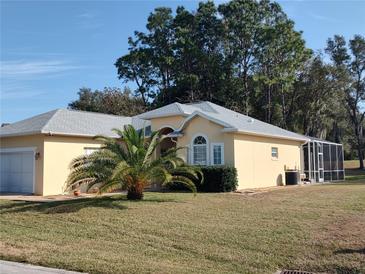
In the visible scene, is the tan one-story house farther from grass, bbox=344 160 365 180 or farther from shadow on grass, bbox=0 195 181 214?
grass, bbox=344 160 365 180

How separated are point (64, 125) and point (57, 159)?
219cm

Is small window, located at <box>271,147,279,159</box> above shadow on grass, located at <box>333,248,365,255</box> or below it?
above

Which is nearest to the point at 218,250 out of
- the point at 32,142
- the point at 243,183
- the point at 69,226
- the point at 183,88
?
the point at 69,226

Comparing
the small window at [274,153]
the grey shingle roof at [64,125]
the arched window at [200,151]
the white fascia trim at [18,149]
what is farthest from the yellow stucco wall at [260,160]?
the white fascia trim at [18,149]

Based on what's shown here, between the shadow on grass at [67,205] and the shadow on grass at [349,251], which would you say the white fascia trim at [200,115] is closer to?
the shadow on grass at [67,205]

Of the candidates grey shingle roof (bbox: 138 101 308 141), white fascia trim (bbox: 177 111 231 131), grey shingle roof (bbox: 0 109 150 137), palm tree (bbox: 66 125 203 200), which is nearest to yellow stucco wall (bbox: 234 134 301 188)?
grey shingle roof (bbox: 138 101 308 141)

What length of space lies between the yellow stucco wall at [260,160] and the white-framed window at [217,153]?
0.77 metres

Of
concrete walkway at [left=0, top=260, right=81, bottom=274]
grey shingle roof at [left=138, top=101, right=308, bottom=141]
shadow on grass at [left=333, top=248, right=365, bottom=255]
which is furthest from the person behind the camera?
grey shingle roof at [left=138, top=101, right=308, bottom=141]

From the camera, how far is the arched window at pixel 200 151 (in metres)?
23.5

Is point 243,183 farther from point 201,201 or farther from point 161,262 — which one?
point 161,262

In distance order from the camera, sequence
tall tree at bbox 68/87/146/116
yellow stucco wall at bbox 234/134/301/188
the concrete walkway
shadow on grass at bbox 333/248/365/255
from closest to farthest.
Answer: the concrete walkway < shadow on grass at bbox 333/248/365/255 < yellow stucco wall at bbox 234/134/301/188 < tall tree at bbox 68/87/146/116

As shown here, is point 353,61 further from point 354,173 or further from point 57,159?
point 57,159

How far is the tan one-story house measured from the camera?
22203 millimetres

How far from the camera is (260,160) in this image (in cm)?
2509
